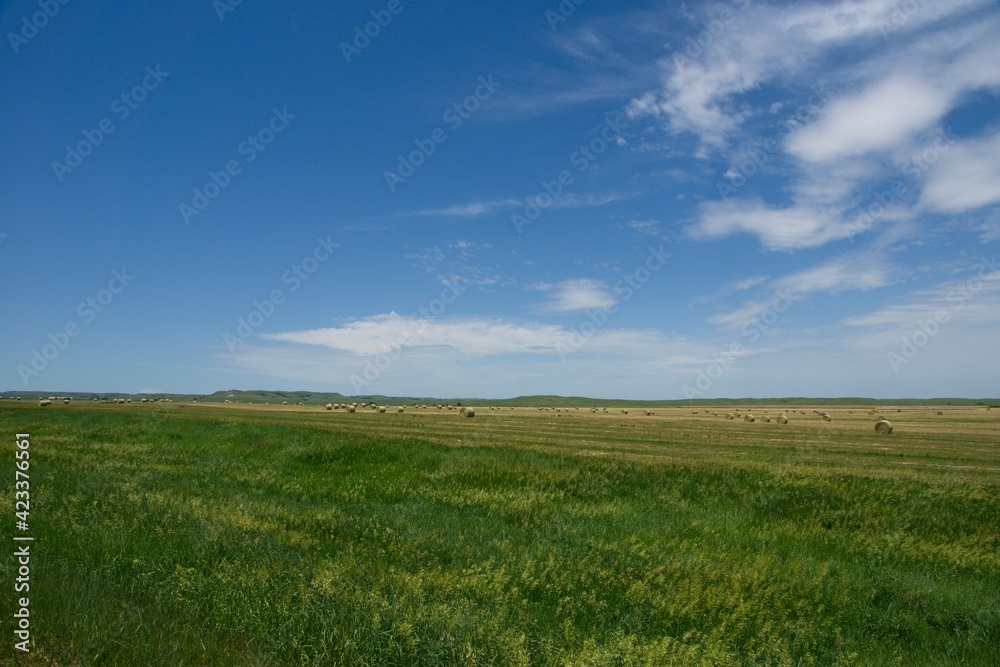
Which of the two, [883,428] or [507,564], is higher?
[507,564]

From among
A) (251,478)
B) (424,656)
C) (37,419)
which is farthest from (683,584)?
(37,419)

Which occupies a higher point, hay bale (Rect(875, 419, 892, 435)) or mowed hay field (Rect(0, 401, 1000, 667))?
mowed hay field (Rect(0, 401, 1000, 667))

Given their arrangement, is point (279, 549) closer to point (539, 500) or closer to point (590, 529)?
point (590, 529)

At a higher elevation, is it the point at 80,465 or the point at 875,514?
the point at 80,465

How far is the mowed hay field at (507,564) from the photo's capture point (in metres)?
6.53

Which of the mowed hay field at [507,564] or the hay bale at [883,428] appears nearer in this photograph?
the mowed hay field at [507,564]

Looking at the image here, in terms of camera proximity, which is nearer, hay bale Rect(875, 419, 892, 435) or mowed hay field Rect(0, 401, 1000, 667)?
mowed hay field Rect(0, 401, 1000, 667)

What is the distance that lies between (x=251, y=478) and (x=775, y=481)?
677 inches

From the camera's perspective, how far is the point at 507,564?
10047 millimetres

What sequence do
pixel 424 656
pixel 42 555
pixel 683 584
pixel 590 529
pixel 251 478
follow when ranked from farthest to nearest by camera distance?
pixel 251 478 → pixel 590 529 → pixel 683 584 → pixel 42 555 → pixel 424 656

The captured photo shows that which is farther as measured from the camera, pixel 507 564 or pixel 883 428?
pixel 883 428

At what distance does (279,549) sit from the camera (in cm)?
953

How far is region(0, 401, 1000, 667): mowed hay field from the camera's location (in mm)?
6527

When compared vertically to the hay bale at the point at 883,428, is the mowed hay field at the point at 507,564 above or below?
above
